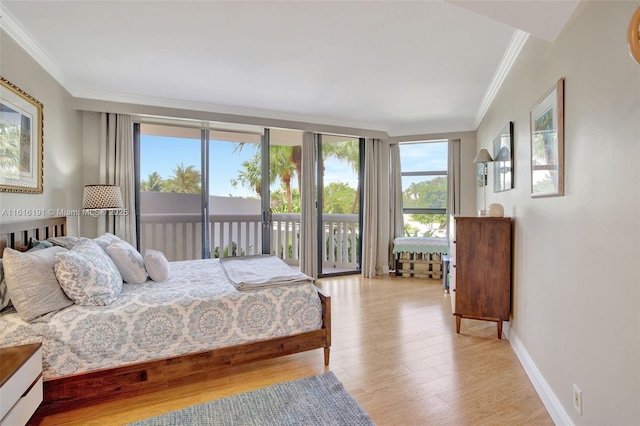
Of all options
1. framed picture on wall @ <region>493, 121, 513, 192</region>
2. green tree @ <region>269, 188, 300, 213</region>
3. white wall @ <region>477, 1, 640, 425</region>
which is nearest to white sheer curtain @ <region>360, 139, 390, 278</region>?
green tree @ <region>269, 188, 300, 213</region>

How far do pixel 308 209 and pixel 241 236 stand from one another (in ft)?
3.59

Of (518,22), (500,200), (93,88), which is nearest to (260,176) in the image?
(93,88)

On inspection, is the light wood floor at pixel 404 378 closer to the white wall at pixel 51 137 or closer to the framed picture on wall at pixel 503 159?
the framed picture on wall at pixel 503 159

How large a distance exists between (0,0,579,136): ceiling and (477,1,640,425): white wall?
30 cm

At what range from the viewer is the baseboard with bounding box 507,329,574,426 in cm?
166

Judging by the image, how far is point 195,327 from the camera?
1.99m

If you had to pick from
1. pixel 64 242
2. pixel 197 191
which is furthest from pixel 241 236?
pixel 64 242

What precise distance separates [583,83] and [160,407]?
288 centimetres

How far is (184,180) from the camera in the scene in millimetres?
4090

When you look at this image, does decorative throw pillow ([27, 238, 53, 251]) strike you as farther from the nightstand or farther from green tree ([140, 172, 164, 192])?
green tree ([140, 172, 164, 192])

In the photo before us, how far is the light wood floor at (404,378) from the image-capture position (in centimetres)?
178

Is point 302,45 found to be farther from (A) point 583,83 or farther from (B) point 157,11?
(A) point 583,83

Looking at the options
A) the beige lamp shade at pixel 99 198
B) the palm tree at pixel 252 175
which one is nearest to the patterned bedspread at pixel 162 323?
the beige lamp shade at pixel 99 198

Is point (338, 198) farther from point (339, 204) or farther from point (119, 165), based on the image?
point (119, 165)
